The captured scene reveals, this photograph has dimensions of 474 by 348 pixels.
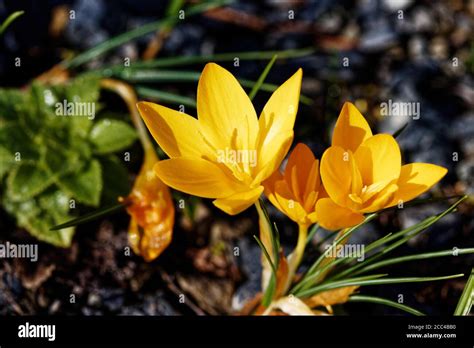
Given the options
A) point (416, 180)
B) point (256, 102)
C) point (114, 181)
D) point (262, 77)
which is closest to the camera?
point (416, 180)

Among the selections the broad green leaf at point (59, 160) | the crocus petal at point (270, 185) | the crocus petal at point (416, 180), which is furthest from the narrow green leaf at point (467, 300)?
the broad green leaf at point (59, 160)

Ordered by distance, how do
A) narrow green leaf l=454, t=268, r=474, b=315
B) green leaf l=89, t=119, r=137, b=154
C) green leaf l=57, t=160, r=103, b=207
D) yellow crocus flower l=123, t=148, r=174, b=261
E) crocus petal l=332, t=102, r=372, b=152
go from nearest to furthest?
crocus petal l=332, t=102, r=372, b=152 → narrow green leaf l=454, t=268, r=474, b=315 → yellow crocus flower l=123, t=148, r=174, b=261 → green leaf l=57, t=160, r=103, b=207 → green leaf l=89, t=119, r=137, b=154

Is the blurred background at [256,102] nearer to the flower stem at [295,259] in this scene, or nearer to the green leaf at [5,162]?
the green leaf at [5,162]

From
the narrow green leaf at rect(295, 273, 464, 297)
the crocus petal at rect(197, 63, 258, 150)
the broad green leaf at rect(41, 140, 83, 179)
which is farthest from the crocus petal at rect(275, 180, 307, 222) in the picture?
the broad green leaf at rect(41, 140, 83, 179)

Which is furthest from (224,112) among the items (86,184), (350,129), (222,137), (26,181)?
(26,181)

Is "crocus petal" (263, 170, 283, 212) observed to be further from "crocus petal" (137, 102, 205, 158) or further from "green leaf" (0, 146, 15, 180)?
"green leaf" (0, 146, 15, 180)

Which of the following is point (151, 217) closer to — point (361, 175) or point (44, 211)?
point (44, 211)

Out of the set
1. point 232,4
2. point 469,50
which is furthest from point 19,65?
point 469,50
